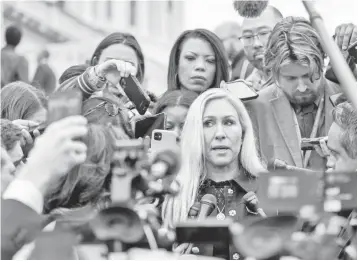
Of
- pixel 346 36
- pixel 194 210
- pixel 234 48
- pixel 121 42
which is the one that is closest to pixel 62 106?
pixel 194 210

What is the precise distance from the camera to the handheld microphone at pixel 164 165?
315 centimetres

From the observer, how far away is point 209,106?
3963 millimetres

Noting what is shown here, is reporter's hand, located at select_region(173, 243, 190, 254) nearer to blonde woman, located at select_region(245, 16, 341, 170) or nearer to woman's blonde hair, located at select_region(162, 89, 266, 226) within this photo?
woman's blonde hair, located at select_region(162, 89, 266, 226)

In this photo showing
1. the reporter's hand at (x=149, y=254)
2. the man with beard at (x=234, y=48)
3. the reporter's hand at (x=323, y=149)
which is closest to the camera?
the reporter's hand at (x=149, y=254)

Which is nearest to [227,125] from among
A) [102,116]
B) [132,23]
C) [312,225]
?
[102,116]

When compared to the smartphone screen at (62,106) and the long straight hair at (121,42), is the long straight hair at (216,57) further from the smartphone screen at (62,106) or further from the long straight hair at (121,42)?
the smartphone screen at (62,106)

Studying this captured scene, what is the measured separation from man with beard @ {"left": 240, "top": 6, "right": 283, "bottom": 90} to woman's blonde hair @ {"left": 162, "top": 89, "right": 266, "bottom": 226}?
1121 mm

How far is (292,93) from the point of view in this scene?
4262 mm

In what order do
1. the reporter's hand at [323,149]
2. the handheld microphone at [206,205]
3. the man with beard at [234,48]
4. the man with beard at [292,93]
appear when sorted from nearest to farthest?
the handheld microphone at [206,205]
the reporter's hand at [323,149]
the man with beard at [292,93]
the man with beard at [234,48]

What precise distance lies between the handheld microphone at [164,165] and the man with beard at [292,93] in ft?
3.12

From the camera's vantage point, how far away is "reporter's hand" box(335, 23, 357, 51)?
437cm

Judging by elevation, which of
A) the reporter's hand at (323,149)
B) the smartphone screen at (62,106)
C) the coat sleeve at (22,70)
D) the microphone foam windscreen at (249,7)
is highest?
the microphone foam windscreen at (249,7)

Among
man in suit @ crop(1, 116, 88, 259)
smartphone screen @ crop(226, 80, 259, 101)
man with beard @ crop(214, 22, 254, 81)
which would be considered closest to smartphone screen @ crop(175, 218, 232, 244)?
man in suit @ crop(1, 116, 88, 259)

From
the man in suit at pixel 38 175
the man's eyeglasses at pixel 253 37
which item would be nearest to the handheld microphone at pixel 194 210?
the man in suit at pixel 38 175
